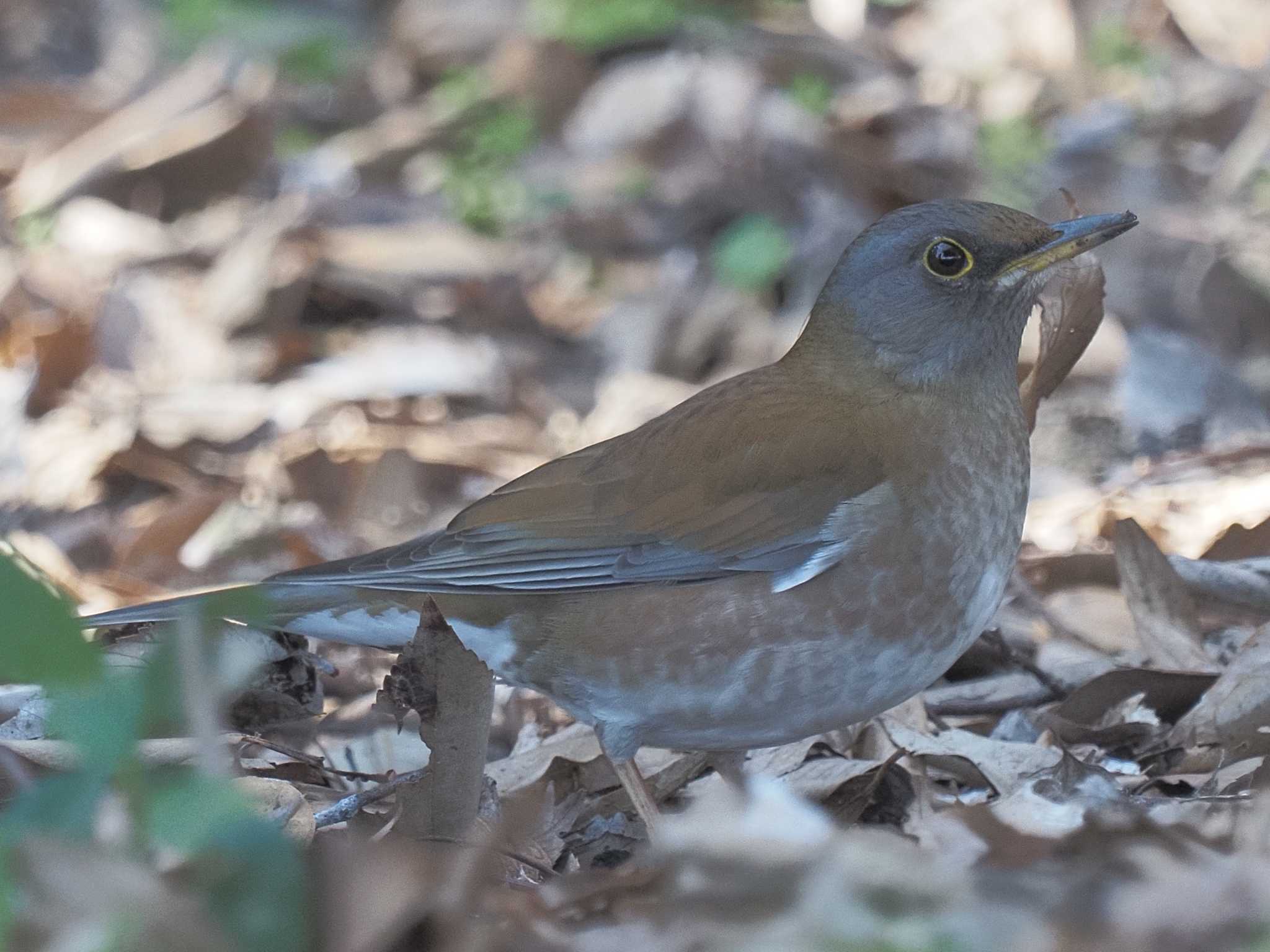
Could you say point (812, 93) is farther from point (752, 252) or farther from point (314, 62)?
point (314, 62)

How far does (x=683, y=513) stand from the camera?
12.6 feet

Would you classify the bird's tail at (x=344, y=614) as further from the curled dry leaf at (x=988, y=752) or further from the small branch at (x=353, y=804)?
the curled dry leaf at (x=988, y=752)

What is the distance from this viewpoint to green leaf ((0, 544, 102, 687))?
1885 mm

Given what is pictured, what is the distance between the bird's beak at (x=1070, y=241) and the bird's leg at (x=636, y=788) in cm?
141

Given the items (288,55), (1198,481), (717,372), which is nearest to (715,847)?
(1198,481)

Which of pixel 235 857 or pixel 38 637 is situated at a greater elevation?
pixel 38 637

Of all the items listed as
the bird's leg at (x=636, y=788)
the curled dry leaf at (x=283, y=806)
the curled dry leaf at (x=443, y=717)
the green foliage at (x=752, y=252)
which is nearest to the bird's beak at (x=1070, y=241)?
the bird's leg at (x=636, y=788)

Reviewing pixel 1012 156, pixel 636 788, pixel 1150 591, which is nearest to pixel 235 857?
pixel 636 788

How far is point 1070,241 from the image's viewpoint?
3766mm

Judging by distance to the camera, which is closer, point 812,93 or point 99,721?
point 99,721

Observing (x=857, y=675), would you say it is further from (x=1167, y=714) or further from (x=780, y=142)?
(x=780, y=142)

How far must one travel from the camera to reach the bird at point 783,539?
356 centimetres

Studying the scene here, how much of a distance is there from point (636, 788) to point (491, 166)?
219 inches

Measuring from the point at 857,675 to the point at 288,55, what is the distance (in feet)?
24.1
